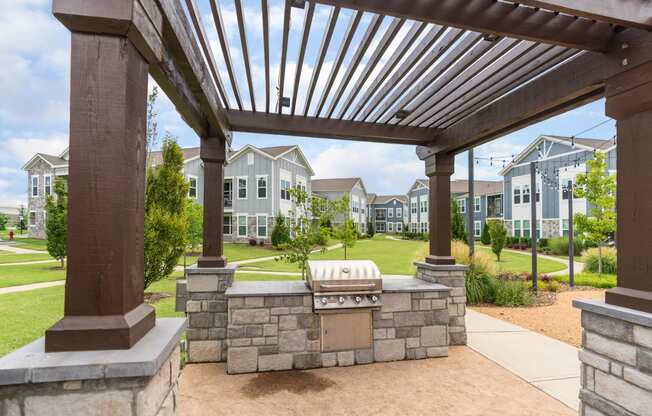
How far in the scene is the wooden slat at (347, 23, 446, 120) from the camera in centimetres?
279

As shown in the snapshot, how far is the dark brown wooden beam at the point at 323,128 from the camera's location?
4.60m

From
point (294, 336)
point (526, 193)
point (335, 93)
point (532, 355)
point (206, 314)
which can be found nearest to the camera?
point (335, 93)

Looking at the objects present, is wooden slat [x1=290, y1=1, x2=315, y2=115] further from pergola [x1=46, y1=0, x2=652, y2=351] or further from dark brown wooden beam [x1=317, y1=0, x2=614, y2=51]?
dark brown wooden beam [x1=317, y1=0, x2=614, y2=51]

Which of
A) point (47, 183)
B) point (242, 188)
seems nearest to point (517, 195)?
point (242, 188)

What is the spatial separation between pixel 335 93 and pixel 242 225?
17741mm

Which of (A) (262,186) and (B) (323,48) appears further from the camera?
(A) (262,186)

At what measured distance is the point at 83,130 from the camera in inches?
56.7

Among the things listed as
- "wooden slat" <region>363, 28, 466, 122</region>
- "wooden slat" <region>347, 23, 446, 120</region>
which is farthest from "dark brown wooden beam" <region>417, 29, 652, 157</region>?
"wooden slat" <region>347, 23, 446, 120</region>

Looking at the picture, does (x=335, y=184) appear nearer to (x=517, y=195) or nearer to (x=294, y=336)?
(x=517, y=195)

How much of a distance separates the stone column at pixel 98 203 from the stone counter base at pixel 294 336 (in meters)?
2.52

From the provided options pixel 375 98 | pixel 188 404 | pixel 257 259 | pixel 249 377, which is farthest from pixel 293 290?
pixel 257 259

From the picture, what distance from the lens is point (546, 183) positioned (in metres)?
19.5

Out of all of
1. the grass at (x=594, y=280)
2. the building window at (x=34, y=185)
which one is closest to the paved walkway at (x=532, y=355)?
the grass at (x=594, y=280)

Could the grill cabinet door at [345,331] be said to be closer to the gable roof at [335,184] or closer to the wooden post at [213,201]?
the wooden post at [213,201]
